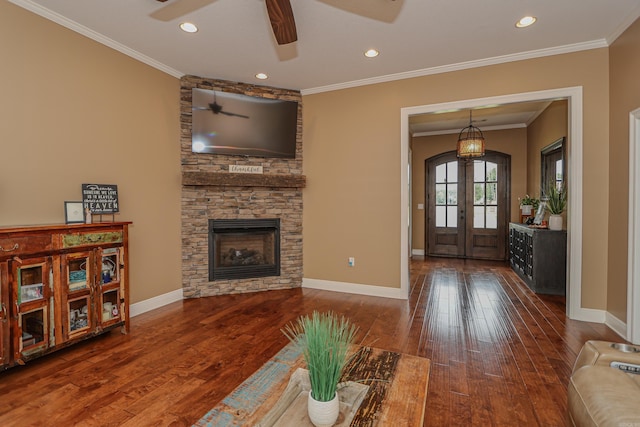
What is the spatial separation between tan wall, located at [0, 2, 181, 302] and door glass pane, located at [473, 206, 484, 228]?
6224 millimetres

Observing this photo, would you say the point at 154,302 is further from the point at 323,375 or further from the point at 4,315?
the point at 323,375

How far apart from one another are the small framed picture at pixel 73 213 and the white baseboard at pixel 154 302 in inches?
44.5

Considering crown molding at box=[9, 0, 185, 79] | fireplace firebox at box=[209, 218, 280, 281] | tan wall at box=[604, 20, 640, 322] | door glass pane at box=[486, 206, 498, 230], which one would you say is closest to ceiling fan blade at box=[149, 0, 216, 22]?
crown molding at box=[9, 0, 185, 79]

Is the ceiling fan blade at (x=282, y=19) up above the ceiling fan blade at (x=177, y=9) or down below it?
below

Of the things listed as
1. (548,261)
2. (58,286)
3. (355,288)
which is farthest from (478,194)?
(58,286)

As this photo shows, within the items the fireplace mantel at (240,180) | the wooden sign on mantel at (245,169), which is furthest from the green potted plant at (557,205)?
the wooden sign on mantel at (245,169)

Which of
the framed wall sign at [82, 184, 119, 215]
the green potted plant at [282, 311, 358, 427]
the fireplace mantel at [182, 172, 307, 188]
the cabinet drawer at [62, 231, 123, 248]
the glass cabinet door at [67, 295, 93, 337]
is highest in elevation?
the fireplace mantel at [182, 172, 307, 188]

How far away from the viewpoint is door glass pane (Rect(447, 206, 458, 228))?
7.34 meters

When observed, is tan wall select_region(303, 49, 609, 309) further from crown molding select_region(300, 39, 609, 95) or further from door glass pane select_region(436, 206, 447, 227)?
door glass pane select_region(436, 206, 447, 227)

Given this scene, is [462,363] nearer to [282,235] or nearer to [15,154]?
[282,235]

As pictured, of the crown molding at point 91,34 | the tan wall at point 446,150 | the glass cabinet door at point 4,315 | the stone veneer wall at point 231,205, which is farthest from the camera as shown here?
the tan wall at point 446,150

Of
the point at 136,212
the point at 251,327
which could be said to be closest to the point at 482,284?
the point at 251,327

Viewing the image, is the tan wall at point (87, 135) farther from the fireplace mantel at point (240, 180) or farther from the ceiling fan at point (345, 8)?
the ceiling fan at point (345, 8)

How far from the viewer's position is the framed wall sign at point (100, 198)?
9.89 feet
